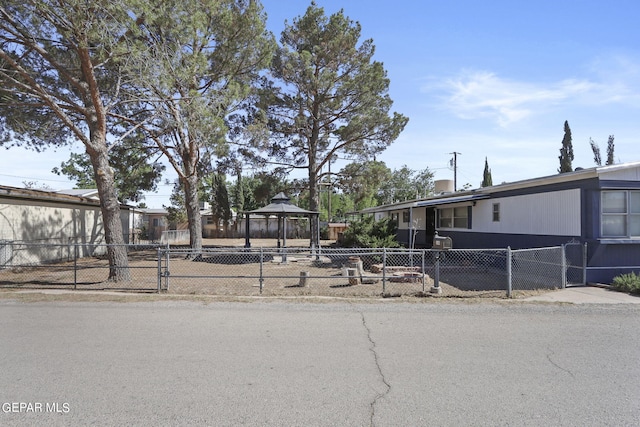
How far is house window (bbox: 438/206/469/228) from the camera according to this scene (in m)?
18.7

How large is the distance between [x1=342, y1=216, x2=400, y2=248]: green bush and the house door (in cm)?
433

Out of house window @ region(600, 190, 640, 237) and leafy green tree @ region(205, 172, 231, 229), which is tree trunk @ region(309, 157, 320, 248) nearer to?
house window @ region(600, 190, 640, 237)

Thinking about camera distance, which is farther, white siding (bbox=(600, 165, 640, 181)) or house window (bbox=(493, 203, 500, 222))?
house window (bbox=(493, 203, 500, 222))

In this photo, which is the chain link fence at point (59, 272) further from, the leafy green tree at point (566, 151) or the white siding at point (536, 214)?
the leafy green tree at point (566, 151)

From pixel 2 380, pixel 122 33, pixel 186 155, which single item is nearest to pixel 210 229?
pixel 186 155

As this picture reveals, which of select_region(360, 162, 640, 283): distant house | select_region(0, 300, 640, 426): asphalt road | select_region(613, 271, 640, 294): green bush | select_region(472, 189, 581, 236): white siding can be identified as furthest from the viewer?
select_region(472, 189, 581, 236): white siding

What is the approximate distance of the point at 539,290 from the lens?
1044cm

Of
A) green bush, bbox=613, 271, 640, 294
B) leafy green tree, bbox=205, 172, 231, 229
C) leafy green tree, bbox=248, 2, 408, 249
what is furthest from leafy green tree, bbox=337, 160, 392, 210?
leafy green tree, bbox=205, 172, 231, 229

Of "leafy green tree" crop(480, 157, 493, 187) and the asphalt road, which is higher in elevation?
"leafy green tree" crop(480, 157, 493, 187)

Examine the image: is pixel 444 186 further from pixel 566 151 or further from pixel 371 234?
pixel 566 151

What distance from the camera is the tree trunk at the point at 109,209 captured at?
11539mm

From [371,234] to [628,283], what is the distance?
9.80 metres

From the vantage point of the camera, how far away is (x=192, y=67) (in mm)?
→ 13445

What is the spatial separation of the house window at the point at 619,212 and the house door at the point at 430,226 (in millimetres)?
11063
